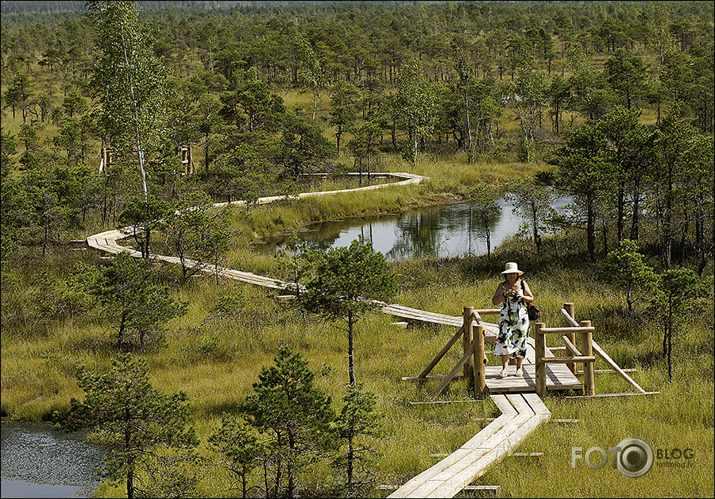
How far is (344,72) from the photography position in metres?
70.2

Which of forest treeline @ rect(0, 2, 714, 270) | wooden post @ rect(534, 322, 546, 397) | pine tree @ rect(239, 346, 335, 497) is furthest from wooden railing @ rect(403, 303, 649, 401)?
forest treeline @ rect(0, 2, 714, 270)

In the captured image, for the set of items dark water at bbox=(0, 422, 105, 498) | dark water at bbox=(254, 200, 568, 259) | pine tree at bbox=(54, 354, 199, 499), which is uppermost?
pine tree at bbox=(54, 354, 199, 499)

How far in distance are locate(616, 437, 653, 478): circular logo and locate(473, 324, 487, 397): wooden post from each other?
256 cm

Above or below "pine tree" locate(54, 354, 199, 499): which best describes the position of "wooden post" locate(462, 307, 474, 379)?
below

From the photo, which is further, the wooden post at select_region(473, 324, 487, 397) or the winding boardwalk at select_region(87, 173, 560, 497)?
the wooden post at select_region(473, 324, 487, 397)

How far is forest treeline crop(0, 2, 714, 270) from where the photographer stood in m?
19.0

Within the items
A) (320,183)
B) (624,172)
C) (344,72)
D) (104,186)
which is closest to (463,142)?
(320,183)

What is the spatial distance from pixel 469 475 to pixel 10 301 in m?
10.4

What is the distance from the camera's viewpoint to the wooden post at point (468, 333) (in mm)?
11562

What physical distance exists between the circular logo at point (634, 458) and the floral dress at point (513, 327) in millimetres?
2675

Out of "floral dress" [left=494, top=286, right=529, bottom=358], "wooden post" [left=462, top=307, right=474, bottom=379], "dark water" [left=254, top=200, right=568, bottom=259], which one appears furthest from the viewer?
"dark water" [left=254, top=200, right=568, bottom=259]

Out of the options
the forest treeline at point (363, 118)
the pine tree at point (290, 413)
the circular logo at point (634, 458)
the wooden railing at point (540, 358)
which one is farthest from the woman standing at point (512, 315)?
the forest treeline at point (363, 118)

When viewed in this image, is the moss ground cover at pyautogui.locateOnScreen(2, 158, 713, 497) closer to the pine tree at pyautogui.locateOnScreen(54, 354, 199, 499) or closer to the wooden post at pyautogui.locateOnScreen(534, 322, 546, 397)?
the wooden post at pyautogui.locateOnScreen(534, 322, 546, 397)

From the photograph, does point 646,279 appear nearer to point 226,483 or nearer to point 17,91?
point 226,483
